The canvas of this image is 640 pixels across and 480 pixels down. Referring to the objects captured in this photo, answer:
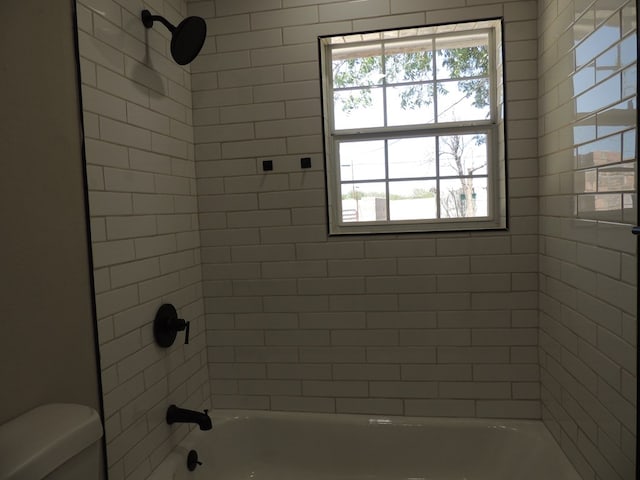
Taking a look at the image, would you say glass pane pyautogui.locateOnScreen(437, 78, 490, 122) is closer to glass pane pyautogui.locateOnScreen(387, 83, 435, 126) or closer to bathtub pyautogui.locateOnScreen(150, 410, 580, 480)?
glass pane pyautogui.locateOnScreen(387, 83, 435, 126)

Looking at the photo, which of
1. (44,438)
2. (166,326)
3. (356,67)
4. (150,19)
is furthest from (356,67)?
(44,438)

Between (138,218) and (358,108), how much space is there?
4.00ft

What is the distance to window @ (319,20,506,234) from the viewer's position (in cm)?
209

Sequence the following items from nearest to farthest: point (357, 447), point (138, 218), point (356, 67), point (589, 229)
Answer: point (589, 229), point (138, 218), point (357, 447), point (356, 67)

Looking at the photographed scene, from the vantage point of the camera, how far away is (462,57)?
2107 millimetres

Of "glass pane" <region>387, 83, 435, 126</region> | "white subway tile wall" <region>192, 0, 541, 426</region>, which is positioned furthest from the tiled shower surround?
"glass pane" <region>387, 83, 435, 126</region>

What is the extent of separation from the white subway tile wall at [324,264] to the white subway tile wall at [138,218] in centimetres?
18

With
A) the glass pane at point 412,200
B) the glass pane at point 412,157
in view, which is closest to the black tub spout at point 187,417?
the glass pane at point 412,200

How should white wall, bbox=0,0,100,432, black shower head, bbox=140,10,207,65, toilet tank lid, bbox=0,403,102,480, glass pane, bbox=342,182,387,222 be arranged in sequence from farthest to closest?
1. glass pane, bbox=342,182,387,222
2. black shower head, bbox=140,10,207,65
3. white wall, bbox=0,0,100,432
4. toilet tank lid, bbox=0,403,102,480

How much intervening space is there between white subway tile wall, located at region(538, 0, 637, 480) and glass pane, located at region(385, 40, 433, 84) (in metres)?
0.51

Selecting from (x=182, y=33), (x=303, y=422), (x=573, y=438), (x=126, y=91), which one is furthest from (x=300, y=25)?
(x=573, y=438)

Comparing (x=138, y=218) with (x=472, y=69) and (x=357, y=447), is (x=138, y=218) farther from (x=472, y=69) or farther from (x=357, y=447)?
(x=472, y=69)

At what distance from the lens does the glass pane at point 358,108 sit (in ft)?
7.16

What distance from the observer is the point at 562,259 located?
1.69 metres
